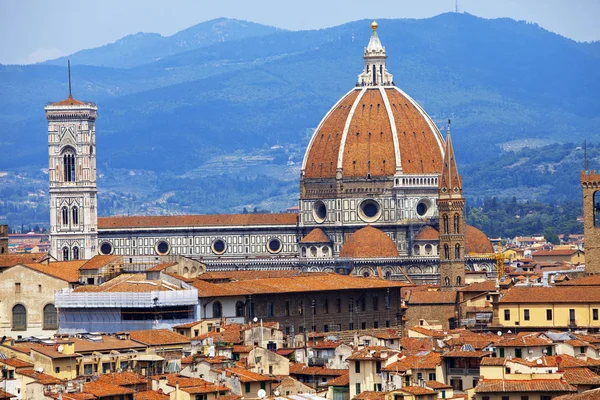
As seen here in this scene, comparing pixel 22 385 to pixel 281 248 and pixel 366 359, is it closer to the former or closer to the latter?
pixel 366 359

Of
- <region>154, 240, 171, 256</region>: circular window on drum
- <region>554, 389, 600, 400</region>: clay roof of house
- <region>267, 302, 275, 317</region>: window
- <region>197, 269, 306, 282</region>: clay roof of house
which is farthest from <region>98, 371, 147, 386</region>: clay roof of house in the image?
<region>154, 240, 171, 256</region>: circular window on drum

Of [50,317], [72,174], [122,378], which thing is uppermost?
[72,174]

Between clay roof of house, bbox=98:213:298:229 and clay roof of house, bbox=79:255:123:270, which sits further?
clay roof of house, bbox=98:213:298:229

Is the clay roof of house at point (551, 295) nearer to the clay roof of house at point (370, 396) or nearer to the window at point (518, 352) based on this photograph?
the window at point (518, 352)

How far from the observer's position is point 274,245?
16312cm

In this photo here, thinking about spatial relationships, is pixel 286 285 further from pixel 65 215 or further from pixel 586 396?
pixel 65 215

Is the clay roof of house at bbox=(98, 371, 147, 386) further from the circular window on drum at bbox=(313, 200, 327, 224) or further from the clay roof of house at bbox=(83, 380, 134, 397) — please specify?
the circular window on drum at bbox=(313, 200, 327, 224)

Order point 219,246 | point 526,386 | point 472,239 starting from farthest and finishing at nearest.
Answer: point 219,246
point 472,239
point 526,386

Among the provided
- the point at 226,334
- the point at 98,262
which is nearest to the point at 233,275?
the point at 98,262

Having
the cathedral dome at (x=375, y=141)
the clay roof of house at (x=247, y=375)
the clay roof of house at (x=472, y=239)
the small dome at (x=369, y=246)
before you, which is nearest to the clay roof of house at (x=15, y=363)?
the clay roof of house at (x=247, y=375)

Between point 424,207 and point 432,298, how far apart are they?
50.2 meters

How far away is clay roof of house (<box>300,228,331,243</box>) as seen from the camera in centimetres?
15775

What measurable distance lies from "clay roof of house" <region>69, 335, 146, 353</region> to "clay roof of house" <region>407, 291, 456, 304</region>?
35.6m

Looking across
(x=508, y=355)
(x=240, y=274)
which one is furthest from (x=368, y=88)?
(x=508, y=355)
